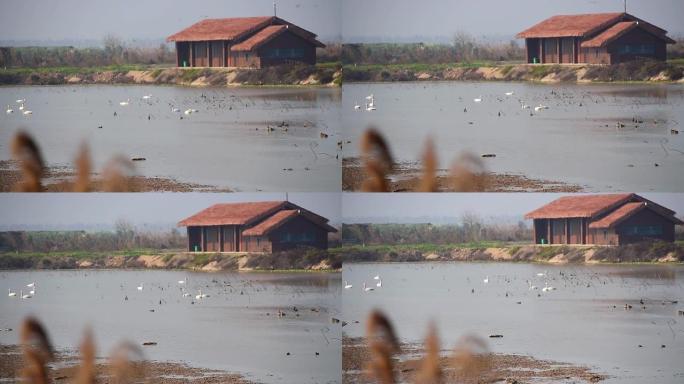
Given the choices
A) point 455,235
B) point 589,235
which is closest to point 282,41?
point 455,235

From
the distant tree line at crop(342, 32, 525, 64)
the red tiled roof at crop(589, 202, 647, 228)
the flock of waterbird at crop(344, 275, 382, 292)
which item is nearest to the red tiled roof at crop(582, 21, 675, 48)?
the distant tree line at crop(342, 32, 525, 64)

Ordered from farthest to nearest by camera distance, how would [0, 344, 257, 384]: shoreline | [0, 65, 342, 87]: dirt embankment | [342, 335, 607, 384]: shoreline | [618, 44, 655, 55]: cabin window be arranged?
[618, 44, 655, 55]: cabin window, [0, 65, 342, 87]: dirt embankment, [342, 335, 607, 384]: shoreline, [0, 344, 257, 384]: shoreline

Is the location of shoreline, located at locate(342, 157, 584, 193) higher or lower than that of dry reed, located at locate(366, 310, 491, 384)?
higher

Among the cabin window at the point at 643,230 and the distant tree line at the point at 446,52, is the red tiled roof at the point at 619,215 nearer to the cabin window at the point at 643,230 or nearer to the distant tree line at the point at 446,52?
the cabin window at the point at 643,230

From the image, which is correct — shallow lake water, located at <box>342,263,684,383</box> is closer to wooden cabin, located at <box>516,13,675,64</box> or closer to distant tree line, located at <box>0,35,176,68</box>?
wooden cabin, located at <box>516,13,675,64</box>

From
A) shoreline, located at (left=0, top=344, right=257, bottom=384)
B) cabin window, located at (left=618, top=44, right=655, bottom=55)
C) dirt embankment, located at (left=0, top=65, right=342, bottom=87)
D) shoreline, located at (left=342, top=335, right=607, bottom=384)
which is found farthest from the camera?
cabin window, located at (left=618, top=44, right=655, bottom=55)

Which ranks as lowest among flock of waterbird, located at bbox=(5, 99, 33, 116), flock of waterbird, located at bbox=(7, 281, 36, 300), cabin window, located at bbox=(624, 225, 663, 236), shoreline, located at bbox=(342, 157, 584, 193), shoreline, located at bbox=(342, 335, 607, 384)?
shoreline, located at bbox=(342, 335, 607, 384)

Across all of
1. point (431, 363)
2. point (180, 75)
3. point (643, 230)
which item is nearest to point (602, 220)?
point (643, 230)
